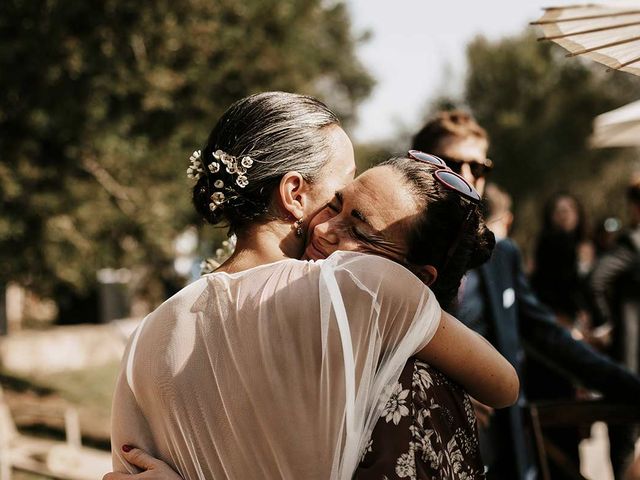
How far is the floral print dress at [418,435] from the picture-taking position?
1.66 metres

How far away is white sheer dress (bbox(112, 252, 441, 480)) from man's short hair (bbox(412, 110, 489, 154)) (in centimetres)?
168

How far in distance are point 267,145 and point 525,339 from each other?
188 centimetres

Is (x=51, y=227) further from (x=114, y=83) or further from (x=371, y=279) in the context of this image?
(x=371, y=279)

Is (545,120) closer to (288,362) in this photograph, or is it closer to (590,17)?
(590,17)

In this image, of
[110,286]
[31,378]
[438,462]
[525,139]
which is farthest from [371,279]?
[525,139]

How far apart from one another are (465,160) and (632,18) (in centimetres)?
79

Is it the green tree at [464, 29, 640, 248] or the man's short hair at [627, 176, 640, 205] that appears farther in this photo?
the green tree at [464, 29, 640, 248]

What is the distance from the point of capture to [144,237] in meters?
9.80

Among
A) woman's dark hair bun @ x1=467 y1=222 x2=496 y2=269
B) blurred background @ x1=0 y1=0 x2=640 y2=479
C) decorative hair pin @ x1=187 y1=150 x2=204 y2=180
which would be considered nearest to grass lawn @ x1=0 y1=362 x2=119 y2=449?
blurred background @ x1=0 y1=0 x2=640 y2=479

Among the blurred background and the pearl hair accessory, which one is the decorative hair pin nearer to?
the pearl hair accessory

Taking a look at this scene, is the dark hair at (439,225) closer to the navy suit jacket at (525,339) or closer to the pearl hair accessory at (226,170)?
the pearl hair accessory at (226,170)

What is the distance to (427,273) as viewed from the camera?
76.1 inches

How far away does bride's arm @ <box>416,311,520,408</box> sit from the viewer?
177 centimetres

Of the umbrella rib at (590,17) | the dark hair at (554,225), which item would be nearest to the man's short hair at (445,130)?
the umbrella rib at (590,17)
